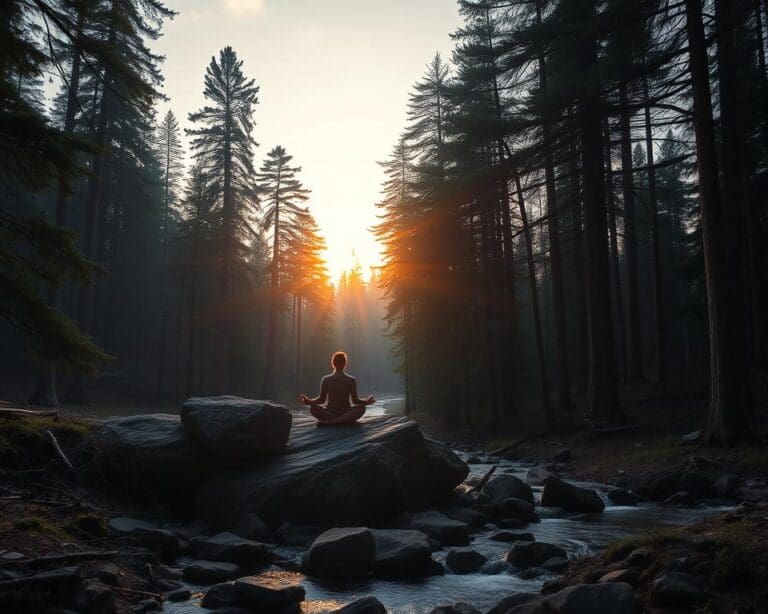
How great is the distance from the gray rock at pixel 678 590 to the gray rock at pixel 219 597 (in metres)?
3.89

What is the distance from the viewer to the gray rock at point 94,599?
463cm

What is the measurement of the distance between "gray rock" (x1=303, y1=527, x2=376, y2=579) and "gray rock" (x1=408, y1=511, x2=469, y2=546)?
1.78 m

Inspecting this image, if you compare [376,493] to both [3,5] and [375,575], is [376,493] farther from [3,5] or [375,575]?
[3,5]

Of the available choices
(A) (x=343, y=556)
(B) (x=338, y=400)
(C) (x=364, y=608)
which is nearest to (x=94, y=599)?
(C) (x=364, y=608)

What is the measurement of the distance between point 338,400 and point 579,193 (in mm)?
12680

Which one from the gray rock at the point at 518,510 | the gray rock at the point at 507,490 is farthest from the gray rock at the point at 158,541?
the gray rock at the point at 507,490

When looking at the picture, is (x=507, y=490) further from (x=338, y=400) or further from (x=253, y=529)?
(x=253, y=529)

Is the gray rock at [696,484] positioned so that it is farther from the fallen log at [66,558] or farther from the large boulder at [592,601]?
the fallen log at [66,558]

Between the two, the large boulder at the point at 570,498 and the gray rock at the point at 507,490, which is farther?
the gray rock at the point at 507,490

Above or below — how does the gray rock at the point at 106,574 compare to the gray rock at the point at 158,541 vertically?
above

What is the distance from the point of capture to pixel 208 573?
632 cm

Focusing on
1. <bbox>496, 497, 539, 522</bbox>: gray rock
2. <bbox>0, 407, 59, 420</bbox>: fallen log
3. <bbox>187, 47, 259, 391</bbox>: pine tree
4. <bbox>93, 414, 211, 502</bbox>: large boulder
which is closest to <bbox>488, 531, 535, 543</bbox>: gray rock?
<bbox>496, 497, 539, 522</bbox>: gray rock

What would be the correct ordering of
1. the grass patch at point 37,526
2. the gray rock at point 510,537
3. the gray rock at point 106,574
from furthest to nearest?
1. the gray rock at point 510,537
2. the grass patch at point 37,526
3. the gray rock at point 106,574

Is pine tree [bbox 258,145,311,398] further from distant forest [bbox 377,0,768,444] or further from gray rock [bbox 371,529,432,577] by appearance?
gray rock [bbox 371,529,432,577]
